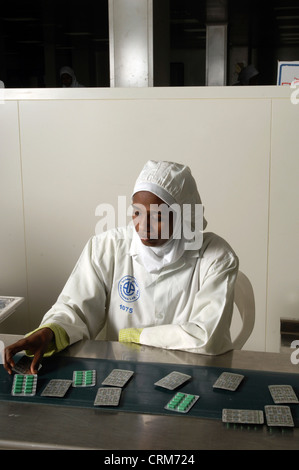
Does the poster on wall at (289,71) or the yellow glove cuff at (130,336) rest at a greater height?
the poster on wall at (289,71)

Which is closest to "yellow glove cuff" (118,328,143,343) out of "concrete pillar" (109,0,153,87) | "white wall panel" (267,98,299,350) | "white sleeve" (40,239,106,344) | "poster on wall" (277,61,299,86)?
"white sleeve" (40,239,106,344)

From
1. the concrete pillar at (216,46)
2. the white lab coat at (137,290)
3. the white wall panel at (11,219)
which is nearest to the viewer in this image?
the white lab coat at (137,290)

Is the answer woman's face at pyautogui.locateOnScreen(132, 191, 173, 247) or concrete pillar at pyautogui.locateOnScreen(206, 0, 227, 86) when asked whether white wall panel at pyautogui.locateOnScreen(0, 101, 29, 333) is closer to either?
woman's face at pyautogui.locateOnScreen(132, 191, 173, 247)

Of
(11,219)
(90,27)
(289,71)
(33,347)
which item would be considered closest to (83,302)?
(33,347)

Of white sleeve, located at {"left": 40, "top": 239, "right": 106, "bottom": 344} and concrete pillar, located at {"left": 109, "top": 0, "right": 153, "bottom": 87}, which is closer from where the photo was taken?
white sleeve, located at {"left": 40, "top": 239, "right": 106, "bottom": 344}

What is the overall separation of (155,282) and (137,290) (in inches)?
3.0

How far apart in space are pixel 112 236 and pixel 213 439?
95 centimetres

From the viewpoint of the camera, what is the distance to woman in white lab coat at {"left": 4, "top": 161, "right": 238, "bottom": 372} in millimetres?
1497

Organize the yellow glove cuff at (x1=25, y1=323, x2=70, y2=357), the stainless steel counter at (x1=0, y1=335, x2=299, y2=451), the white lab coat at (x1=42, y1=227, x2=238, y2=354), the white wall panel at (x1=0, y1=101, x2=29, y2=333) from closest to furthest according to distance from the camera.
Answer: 1. the stainless steel counter at (x1=0, y1=335, x2=299, y2=451)
2. the yellow glove cuff at (x1=25, y1=323, x2=70, y2=357)
3. the white lab coat at (x1=42, y1=227, x2=238, y2=354)
4. the white wall panel at (x1=0, y1=101, x2=29, y2=333)

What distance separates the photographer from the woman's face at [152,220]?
159 centimetres

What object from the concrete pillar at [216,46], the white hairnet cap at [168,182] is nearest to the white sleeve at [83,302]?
the white hairnet cap at [168,182]

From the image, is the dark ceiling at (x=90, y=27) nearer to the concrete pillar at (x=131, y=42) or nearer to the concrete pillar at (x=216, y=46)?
the concrete pillar at (x=216, y=46)

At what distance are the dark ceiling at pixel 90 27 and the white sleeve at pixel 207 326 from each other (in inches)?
263

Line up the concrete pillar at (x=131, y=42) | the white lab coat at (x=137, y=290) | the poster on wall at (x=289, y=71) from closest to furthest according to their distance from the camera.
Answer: the white lab coat at (x=137, y=290)
the poster on wall at (x=289, y=71)
the concrete pillar at (x=131, y=42)
